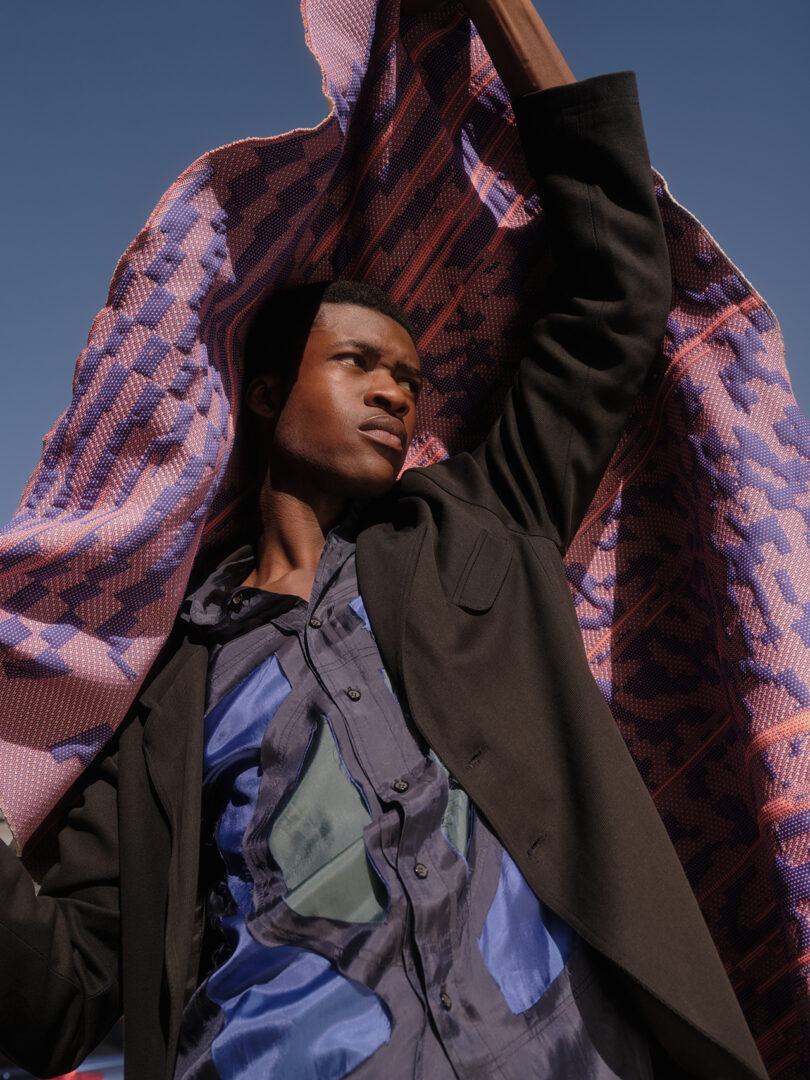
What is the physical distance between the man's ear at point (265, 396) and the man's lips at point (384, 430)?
269 mm

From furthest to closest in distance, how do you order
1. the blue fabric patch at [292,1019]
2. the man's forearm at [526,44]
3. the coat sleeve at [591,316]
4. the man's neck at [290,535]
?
the man's neck at [290,535], the man's forearm at [526,44], the coat sleeve at [591,316], the blue fabric patch at [292,1019]

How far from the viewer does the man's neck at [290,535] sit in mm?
2055

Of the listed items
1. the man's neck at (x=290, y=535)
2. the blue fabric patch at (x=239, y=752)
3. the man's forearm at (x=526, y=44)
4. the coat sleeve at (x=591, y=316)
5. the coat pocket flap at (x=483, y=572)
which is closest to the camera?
the blue fabric patch at (x=239, y=752)

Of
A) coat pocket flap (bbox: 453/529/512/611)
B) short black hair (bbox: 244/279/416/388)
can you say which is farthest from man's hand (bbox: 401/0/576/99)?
coat pocket flap (bbox: 453/529/512/611)

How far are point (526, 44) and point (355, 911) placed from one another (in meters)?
1.67

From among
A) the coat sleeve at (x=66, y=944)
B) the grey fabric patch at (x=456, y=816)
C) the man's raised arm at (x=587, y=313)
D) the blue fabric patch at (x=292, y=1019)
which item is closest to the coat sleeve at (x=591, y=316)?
the man's raised arm at (x=587, y=313)

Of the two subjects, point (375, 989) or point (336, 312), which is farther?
point (336, 312)

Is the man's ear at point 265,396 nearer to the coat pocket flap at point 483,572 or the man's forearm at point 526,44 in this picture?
the coat pocket flap at point 483,572

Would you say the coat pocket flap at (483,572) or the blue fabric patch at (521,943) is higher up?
the coat pocket flap at (483,572)

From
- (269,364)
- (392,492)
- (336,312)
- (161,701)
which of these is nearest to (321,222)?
(336,312)

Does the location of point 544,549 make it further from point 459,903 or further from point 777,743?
point 459,903

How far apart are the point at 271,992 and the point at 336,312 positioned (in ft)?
4.56

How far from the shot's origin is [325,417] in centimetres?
204

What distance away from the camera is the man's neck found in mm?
2055
